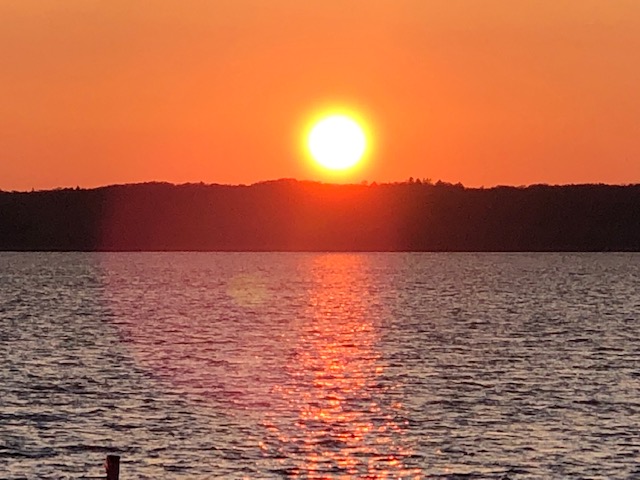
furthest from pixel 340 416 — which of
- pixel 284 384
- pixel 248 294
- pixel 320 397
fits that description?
pixel 248 294

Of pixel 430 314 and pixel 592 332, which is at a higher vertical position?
pixel 430 314

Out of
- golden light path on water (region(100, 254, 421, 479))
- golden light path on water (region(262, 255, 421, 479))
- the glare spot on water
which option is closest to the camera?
golden light path on water (region(262, 255, 421, 479))

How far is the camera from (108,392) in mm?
60031

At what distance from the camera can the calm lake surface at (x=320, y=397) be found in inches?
1715

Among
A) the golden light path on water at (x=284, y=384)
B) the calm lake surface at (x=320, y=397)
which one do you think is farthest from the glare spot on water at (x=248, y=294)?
the calm lake surface at (x=320, y=397)

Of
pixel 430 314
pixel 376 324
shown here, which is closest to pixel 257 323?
pixel 376 324

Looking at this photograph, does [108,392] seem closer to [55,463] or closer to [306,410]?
[306,410]

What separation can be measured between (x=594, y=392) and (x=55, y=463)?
26.6m

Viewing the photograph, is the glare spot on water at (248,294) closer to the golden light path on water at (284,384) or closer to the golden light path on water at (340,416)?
the golden light path on water at (284,384)

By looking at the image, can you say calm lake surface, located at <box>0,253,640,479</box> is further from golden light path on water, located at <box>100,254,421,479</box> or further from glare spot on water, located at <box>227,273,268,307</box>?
glare spot on water, located at <box>227,273,268,307</box>

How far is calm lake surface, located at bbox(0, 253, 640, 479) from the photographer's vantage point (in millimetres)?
43562

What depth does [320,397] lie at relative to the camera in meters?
59.2

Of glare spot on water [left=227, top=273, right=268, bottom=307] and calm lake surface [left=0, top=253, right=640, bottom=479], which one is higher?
glare spot on water [left=227, top=273, right=268, bottom=307]

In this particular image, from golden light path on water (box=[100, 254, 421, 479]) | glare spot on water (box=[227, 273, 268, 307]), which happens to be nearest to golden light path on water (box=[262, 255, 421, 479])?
golden light path on water (box=[100, 254, 421, 479])
